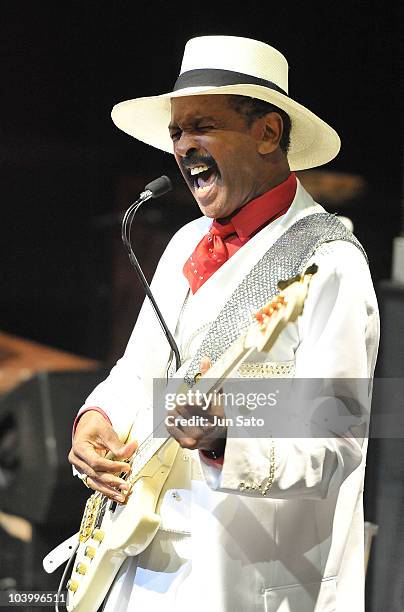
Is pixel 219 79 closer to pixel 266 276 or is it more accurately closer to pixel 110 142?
pixel 266 276

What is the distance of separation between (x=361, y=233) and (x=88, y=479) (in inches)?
104

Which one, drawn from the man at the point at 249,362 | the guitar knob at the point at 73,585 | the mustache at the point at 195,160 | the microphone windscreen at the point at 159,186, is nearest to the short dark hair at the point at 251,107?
the man at the point at 249,362

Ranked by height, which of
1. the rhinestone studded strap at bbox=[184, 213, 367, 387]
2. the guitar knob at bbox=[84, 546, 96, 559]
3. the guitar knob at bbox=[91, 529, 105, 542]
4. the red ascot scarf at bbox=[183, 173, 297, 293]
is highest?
the red ascot scarf at bbox=[183, 173, 297, 293]

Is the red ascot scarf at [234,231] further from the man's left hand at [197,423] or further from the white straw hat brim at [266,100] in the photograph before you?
the man's left hand at [197,423]

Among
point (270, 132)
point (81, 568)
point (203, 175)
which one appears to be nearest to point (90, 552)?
point (81, 568)

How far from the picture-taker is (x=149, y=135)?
2.28 meters

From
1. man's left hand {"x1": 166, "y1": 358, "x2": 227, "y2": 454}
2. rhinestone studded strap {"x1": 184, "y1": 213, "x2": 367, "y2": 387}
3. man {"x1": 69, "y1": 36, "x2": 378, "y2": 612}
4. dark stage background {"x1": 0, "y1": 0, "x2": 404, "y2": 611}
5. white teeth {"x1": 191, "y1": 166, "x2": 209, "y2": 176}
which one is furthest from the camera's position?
dark stage background {"x1": 0, "y1": 0, "x2": 404, "y2": 611}

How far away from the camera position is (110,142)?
4699 millimetres

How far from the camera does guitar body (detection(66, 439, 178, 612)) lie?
186 cm

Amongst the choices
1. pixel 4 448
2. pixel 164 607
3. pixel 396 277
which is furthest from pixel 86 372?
pixel 164 607

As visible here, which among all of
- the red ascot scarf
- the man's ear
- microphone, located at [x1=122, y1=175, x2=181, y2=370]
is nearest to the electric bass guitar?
microphone, located at [x1=122, y1=175, x2=181, y2=370]

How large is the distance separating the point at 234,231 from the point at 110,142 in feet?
9.12

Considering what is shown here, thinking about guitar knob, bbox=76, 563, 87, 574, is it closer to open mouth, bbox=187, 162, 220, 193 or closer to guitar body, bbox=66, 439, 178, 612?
guitar body, bbox=66, 439, 178, 612

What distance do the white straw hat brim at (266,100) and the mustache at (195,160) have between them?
115mm
